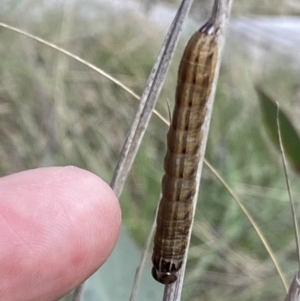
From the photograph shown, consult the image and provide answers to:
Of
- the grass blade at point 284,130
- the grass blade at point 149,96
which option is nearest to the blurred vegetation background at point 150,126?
the grass blade at point 284,130

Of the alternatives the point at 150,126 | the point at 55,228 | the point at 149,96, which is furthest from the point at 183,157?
the point at 150,126

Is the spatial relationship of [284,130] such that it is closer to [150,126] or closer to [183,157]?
[183,157]

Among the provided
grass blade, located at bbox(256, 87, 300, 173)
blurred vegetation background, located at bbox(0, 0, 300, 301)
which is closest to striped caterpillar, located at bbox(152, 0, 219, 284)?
grass blade, located at bbox(256, 87, 300, 173)

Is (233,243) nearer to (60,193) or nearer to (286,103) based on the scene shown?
(286,103)

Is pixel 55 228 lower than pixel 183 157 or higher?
lower

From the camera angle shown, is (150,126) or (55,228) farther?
(150,126)

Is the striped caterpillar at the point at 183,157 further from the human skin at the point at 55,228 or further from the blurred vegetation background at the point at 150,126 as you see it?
the blurred vegetation background at the point at 150,126

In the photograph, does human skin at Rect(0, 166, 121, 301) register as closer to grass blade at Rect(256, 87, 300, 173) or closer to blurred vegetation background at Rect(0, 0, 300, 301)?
grass blade at Rect(256, 87, 300, 173)
